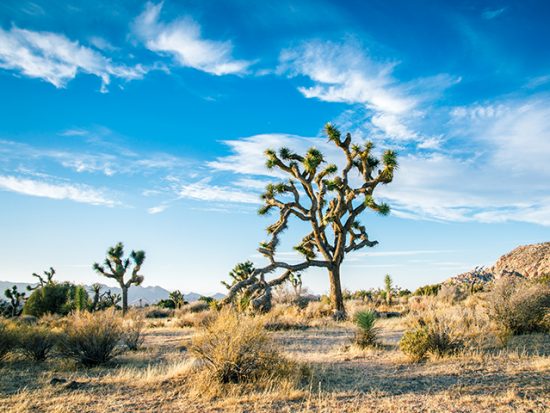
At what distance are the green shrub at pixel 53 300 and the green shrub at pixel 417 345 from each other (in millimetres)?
24853

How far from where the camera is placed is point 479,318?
1106 centimetres

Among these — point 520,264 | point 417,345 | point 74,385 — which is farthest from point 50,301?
point 520,264

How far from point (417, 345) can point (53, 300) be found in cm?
2913

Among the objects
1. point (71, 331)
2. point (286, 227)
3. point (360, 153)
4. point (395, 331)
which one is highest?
point (360, 153)

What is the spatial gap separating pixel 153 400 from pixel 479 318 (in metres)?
8.34

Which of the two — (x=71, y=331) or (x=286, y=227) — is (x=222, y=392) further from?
(x=286, y=227)

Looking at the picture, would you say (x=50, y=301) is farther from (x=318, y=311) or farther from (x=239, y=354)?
(x=239, y=354)

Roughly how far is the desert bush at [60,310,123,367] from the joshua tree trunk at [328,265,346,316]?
479 inches

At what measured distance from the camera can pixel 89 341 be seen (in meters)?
9.09

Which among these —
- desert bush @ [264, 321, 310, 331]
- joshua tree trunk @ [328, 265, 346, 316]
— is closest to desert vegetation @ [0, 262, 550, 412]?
desert bush @ [264, 321, 310, 331]

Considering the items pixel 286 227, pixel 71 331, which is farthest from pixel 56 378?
pixel 286 227

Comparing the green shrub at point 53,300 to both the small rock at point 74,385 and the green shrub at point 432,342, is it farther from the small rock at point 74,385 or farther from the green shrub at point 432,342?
the green shrub at point 432,342

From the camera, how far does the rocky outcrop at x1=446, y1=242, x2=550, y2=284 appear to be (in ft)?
159

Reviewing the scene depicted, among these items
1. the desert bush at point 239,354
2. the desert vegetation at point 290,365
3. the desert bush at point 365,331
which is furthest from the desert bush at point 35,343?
the desert bush at point 365,331
